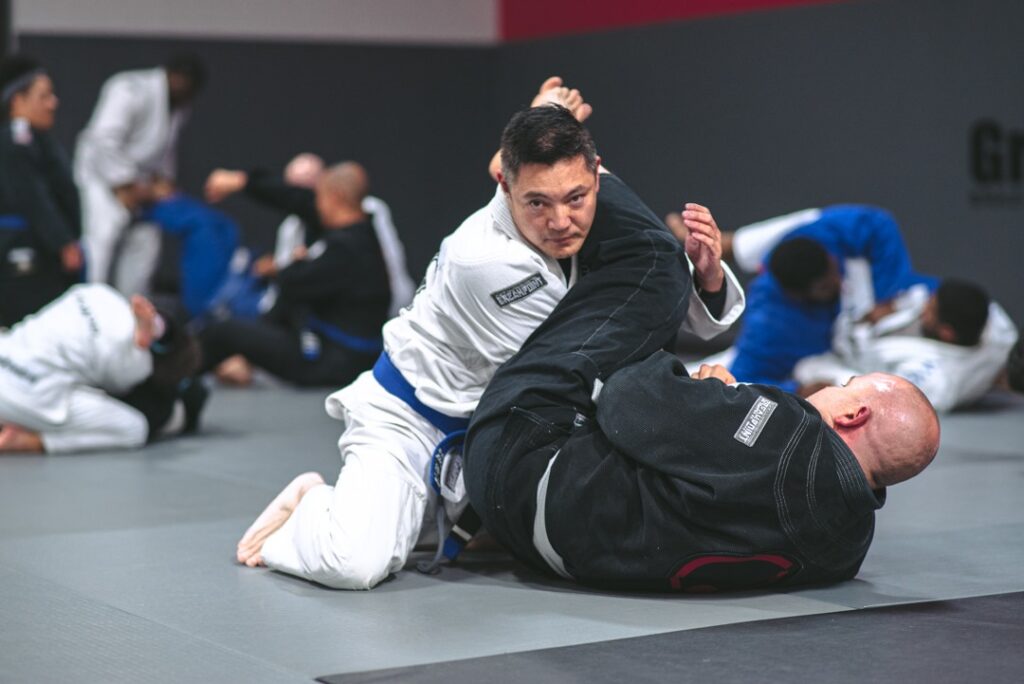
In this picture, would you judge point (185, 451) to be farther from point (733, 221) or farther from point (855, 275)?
point (733, 221)

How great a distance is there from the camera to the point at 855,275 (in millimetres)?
6625

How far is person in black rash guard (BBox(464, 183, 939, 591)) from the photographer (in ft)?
9.48

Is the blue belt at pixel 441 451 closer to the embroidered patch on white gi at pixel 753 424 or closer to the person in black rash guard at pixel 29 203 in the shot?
the embroidered patch on white gi at pixel 753 424

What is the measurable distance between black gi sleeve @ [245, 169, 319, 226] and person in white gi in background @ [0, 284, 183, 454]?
2497 mm

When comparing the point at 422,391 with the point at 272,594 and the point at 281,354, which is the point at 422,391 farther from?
the point at 281,354

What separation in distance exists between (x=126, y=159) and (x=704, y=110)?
11.8ft

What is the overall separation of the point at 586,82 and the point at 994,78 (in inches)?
127

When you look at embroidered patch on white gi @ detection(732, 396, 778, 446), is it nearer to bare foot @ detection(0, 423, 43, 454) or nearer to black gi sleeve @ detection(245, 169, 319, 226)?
bare foot @ detection(0, 423, 43, 454)

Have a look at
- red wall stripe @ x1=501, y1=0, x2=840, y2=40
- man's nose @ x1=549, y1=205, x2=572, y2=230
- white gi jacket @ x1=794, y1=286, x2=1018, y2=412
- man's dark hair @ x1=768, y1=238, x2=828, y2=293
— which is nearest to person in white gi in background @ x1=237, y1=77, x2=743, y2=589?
man's nose @ x1=549, y1=205, x2=572, y2=230

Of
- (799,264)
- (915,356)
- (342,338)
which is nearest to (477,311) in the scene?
(799,264)

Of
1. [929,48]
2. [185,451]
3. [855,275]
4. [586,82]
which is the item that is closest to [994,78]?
[929,48]

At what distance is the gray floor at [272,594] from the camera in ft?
8.83

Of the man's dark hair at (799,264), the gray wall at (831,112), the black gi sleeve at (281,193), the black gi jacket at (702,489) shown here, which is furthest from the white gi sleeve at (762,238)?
the black gi jacket at (702,489)

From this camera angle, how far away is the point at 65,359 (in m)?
5.14
